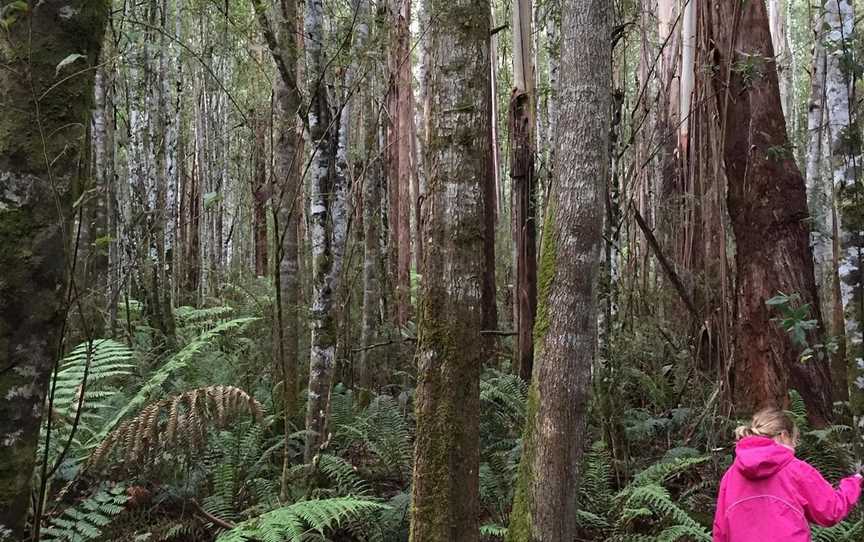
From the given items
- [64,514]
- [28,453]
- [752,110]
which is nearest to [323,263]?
[64,514]

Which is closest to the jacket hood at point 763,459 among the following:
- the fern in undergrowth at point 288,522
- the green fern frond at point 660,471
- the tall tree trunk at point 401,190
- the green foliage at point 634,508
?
the green foliage at point 634,508

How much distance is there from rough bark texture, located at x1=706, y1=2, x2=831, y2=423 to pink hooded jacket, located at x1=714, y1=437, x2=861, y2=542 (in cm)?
291

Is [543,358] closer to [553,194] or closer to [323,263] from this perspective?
[553,194]

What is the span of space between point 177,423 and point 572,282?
2.51 metres

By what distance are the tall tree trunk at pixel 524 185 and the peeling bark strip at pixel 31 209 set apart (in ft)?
17.9

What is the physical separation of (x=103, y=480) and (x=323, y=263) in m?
2.09

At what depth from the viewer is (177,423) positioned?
3.94 meters

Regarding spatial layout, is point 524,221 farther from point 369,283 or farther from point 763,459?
point 763,459

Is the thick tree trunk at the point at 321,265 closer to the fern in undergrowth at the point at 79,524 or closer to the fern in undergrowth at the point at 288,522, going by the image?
the fern in undergrowth at the point at 288,522

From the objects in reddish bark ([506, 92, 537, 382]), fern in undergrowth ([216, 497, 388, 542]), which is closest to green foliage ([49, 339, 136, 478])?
fern in undergrowth ([216, 497, 388, 542])

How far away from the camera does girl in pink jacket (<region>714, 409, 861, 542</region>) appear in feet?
11.5

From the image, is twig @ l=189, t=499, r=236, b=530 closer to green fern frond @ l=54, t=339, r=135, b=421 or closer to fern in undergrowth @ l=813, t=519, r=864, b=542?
green fern frond @ l=54, t=339, r=135, b=421

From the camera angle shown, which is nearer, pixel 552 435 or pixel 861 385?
pixel 552 435

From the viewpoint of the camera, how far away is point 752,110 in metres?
6.60
